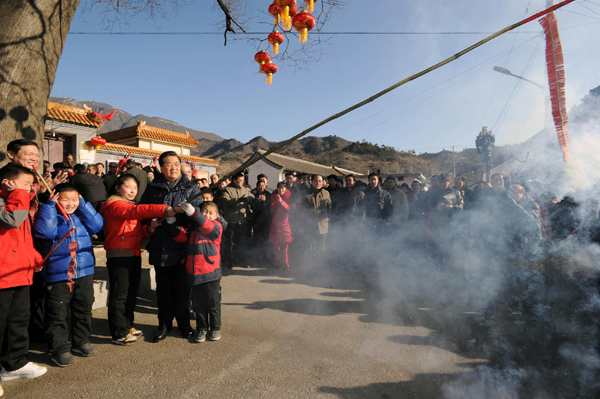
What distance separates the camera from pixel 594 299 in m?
3.30

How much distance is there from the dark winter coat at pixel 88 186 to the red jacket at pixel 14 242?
2.13m

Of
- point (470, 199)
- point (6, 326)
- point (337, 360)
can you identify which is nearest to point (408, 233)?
point (470, 199)

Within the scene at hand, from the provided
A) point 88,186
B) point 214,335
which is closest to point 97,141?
point 88,186

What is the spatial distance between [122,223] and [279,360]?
6.80 feet

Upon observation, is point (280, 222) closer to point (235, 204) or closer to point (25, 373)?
point (235, 204)

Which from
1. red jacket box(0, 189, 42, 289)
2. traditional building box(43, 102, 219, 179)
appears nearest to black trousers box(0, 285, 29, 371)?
red jacket box(0, 189, 42, 289)

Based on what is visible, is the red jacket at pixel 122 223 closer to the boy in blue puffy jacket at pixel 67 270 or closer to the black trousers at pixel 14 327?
the boy in blue puffy jacket at pixel 67 270

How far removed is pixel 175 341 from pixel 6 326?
1.39 m

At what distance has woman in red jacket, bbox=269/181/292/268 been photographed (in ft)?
20.7

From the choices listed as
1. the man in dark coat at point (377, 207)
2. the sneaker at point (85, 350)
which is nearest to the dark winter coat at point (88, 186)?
the sneaker at point (85, 350)

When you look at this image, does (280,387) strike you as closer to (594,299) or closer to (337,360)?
(337,360)

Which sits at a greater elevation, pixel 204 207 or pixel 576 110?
pixel 576 110

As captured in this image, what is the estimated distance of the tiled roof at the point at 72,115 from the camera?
46.8 ft

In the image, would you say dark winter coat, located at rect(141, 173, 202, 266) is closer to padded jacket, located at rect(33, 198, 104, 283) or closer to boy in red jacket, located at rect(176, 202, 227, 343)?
boy in red jacket, located at rect(176, 202, 227, 343)
